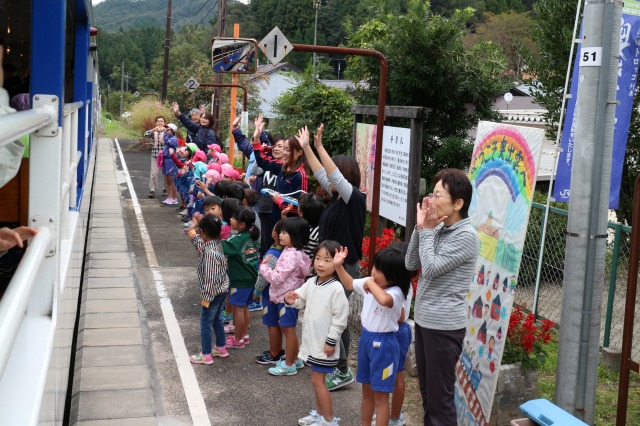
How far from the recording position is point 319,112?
1369 centimetres

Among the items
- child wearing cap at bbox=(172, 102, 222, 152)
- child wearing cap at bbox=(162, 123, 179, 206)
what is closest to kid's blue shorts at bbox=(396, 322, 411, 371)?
child wearing cap at bbox=(172, 102, 222, 152)

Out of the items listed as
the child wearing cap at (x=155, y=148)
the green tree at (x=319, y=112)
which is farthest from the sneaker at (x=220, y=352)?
the child wearing cap at (x=155, y=148)

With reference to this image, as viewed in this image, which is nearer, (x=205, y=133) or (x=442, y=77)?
(x=442, y=77)

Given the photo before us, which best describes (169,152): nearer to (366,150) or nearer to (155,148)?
(155,148)

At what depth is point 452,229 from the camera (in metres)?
4.14

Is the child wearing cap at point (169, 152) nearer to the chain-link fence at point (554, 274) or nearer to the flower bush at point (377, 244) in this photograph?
the flower bush at point (377, 244)

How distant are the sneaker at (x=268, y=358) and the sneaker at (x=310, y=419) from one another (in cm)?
118

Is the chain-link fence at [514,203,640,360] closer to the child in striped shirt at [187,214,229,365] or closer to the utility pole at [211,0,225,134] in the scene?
the child in striped shirt at [187,214,229,365]

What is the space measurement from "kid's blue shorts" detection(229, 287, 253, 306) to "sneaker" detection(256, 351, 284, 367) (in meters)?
0.46

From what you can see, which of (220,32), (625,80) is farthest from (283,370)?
(220,32)

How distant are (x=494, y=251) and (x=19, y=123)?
3.53 meters

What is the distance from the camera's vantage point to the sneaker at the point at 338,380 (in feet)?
18.2

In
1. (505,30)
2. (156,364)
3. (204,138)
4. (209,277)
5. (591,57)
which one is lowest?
(156,364)

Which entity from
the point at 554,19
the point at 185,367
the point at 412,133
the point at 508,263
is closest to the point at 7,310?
the point at 508,263
